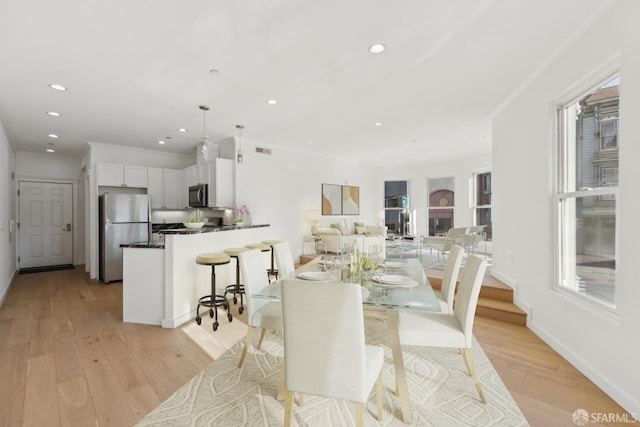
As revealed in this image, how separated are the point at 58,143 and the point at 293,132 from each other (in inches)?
180

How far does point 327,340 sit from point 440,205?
8168 millimetres

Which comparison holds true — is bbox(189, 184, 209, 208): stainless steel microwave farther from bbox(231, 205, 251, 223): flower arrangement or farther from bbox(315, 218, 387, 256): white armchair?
bbox(315, 218, 387, 256): white armchair

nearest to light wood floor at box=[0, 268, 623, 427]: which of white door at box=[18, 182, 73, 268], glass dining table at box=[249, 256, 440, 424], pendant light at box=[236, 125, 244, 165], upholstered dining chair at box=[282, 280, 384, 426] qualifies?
glass dining table at box=[249, 256, 440, 424]

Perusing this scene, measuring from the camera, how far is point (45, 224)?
679 centimetres

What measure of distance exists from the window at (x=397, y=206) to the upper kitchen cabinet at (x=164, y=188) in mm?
5981

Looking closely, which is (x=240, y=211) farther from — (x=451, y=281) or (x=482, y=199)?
(x=482, y=199)

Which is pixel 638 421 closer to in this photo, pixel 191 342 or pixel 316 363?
pixel 316 363

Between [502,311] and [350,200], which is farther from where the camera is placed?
[350,200]

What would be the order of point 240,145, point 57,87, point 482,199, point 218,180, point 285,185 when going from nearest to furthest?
point 57,87 < point 218,180 < point 240,145 < point 285,185 < point 482,199

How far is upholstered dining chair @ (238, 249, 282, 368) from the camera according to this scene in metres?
2.23

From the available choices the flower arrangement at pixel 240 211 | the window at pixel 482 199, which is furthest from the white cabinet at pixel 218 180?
the window at pixel 482 199

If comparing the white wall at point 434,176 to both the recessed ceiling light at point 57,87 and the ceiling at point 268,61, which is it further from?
the recessed ceiling light at point 57,87

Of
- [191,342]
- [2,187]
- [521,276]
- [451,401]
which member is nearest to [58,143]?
[2,187]

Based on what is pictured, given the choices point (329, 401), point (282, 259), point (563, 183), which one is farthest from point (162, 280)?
point (563, 183)
